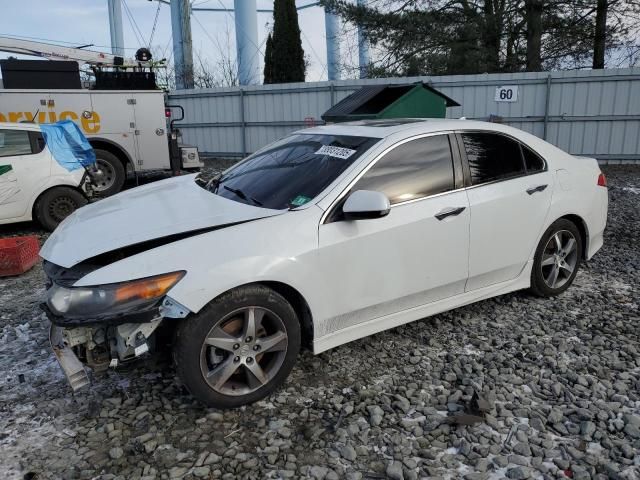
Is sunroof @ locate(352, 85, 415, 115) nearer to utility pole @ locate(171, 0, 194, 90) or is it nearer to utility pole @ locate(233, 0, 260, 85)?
utility pole @ locate(171, 0, 194, 90)

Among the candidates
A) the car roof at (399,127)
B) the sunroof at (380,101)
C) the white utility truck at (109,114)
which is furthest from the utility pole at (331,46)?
the car roof at (399,127)

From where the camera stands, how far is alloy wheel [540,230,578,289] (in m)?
4.46

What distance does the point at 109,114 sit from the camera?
10234 millimetres

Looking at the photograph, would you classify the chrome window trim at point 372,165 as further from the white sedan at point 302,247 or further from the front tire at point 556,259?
the front tire at point 556,259

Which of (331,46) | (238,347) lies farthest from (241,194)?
(331,46)

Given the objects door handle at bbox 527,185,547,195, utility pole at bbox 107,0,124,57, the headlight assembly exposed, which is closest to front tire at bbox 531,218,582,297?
door handle at bbox 527,185,547,195

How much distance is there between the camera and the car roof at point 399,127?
12.3 ft

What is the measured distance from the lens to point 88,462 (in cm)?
265

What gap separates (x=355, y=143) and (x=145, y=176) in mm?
8898

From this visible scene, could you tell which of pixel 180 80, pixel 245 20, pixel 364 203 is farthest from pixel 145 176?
pixel 180 80

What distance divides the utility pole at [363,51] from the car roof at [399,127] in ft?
47.0

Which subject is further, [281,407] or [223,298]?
[281,407]

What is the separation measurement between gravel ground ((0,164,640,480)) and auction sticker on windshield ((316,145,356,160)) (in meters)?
1.32

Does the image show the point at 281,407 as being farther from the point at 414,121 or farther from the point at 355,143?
the point at 414,121
